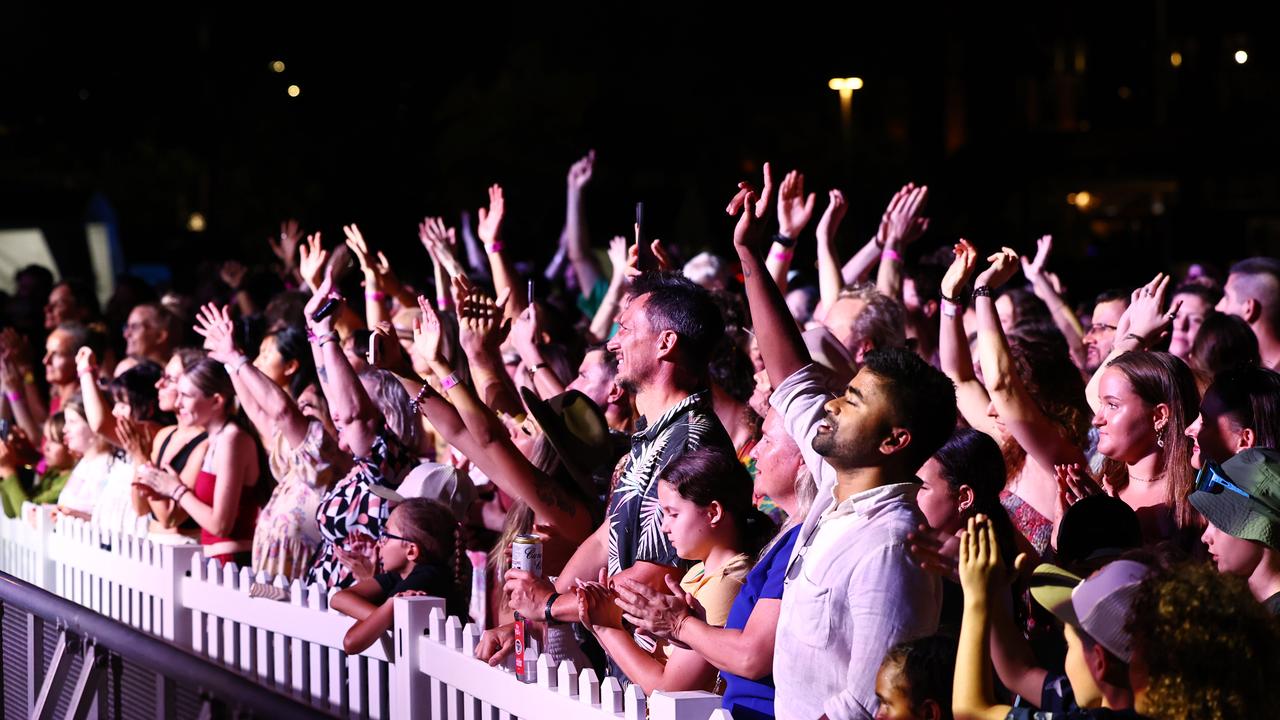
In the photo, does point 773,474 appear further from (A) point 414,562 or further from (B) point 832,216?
(B) point 832,216

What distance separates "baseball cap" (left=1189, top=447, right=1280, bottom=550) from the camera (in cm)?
369

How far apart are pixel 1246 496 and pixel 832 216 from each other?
3.87 m

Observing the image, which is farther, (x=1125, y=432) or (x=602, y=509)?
(x=602, y=509)

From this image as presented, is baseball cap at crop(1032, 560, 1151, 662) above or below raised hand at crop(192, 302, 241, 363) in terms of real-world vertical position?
below

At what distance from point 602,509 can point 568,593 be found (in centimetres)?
121

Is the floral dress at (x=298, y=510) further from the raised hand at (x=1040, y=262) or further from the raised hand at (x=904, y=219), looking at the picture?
the raised hand at (x=1040, y=262)

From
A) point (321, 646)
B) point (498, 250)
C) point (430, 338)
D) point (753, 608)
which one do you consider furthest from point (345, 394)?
point (753, 608)

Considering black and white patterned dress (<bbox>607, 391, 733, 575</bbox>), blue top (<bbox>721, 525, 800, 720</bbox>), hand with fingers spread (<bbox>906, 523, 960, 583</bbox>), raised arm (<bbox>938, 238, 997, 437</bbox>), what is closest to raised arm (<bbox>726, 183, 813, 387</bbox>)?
black and white patterned dress (<bbox>607, 391, 733, 575</bbox>)

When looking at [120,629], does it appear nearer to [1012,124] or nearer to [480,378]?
[480,378]

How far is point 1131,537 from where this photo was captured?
3900 mm

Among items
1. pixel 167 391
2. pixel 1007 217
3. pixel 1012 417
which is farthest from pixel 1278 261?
pixel 1007 217

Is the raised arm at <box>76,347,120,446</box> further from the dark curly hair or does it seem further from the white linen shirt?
the dark curly hair

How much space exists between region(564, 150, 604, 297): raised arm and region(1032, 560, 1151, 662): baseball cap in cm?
724

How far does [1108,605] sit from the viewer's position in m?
2.80
